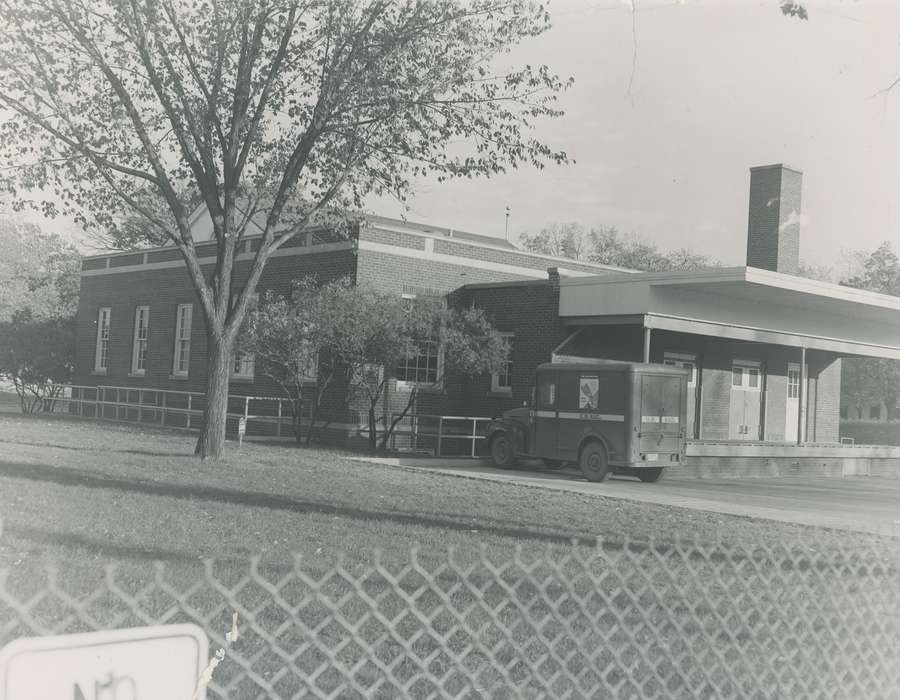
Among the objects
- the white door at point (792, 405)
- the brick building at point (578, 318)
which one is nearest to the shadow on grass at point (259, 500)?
the brick building at point (578, 318)

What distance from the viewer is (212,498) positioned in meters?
11.3

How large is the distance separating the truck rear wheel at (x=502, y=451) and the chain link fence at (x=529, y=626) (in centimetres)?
1161

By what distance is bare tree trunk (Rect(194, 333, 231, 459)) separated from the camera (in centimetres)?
1655

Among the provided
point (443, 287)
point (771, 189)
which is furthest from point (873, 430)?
point (443, 287)

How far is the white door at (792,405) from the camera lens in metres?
31.0

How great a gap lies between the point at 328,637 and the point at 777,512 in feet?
32.9

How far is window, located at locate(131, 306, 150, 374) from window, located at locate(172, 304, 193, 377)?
1.84 meters

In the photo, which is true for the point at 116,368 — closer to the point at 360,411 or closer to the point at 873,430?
the point at 360,411

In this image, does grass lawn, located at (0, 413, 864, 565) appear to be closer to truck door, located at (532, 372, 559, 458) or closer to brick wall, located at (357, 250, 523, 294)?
truck door, located at (532, 372, 559, 458)

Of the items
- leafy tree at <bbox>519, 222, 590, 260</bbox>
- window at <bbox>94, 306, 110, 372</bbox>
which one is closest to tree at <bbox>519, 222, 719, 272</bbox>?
leafy tree at <bbox>519, 222, 590, 260</bbox>

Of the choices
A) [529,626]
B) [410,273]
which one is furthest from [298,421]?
[529,626]

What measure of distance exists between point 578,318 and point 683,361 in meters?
5.72

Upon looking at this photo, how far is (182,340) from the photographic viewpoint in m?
30.5

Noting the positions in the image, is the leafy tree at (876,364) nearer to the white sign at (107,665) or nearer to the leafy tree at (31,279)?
the leafy tree at (31,279)
